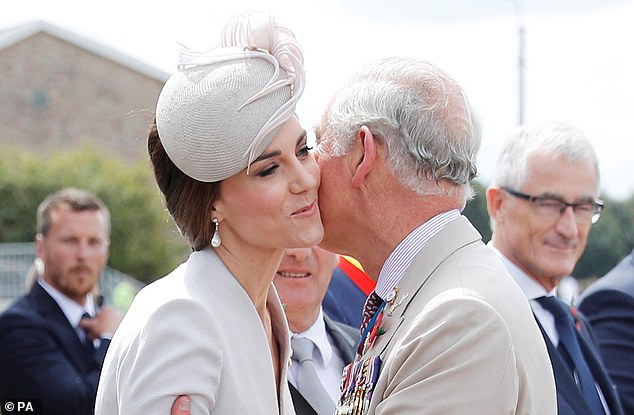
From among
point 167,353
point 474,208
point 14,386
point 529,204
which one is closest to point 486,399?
point 167,353

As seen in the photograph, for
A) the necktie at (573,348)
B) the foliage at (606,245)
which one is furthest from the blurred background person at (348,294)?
the foliage at (606,245)

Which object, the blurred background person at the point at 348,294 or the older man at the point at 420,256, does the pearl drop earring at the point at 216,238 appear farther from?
the blurred background person at the point at 348,294

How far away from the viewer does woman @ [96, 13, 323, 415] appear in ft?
7.36

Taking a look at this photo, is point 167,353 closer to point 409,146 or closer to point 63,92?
point 409,146

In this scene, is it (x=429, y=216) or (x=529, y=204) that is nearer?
(x=429, y=216)

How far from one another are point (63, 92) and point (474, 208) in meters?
26.5

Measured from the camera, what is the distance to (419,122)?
95.7 inches

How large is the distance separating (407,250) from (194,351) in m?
0.67

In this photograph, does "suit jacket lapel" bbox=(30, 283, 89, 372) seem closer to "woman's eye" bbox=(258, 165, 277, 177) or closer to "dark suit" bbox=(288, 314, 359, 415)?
"dark suit" bbox=(288, 314, 359, 415)

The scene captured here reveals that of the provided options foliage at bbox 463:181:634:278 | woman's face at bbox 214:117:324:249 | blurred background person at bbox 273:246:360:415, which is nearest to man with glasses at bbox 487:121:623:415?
blurred background person at bbox 273:246:360:415

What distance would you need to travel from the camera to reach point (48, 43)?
3081 centimetres

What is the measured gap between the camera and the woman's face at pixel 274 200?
244 centimetres

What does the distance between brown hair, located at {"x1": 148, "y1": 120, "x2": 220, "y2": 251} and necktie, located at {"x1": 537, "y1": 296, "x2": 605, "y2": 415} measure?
6.21 ft

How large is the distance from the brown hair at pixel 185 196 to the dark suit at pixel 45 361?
246 cm
